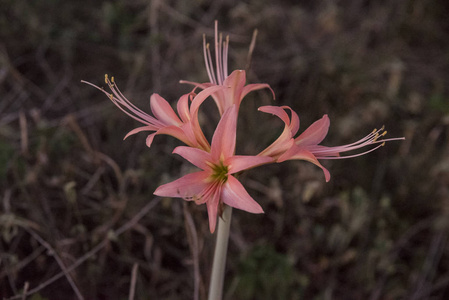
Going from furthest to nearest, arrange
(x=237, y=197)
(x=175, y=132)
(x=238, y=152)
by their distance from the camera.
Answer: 1. (x=238, y=152)
2. (x=175, y=132)
3. (x=237, y=197)

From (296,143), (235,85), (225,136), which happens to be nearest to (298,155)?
(296,143)

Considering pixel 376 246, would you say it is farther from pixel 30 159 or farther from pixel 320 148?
pixel 30 159

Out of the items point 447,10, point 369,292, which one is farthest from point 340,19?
point 369,292

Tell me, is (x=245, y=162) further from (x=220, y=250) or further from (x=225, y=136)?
(x=220, y=250)

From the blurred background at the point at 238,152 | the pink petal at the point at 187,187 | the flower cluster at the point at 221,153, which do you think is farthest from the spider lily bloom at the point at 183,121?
the blurred background at the point at 238,152

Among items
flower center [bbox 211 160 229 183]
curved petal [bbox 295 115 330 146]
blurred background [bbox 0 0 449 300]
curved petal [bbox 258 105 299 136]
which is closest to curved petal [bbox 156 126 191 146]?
flower center [bbox 211 160 229 183]

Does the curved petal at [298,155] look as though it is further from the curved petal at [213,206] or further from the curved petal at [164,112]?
the curved petal at [164,112]
